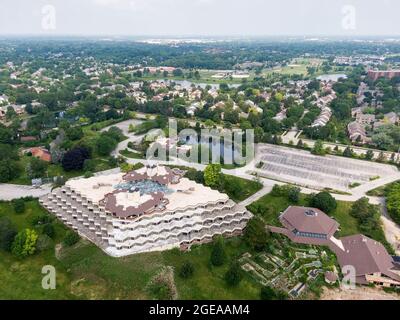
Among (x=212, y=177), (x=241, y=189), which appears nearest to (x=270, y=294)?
(x=241, y=189)

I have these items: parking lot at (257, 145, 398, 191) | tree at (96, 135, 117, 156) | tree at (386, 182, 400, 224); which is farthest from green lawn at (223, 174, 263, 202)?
tree at (96, 135, 117, 156)

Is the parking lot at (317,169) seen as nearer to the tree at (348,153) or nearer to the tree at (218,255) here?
the tree at (348,153)

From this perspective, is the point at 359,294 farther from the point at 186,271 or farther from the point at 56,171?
the point at 56,171

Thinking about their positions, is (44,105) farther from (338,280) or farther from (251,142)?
(338,280)

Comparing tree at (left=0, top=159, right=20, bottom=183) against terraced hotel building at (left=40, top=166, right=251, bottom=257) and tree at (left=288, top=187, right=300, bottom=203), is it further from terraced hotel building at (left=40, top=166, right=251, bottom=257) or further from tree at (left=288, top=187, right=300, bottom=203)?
tree at (left=288, top=187, right=300, bottom=203)

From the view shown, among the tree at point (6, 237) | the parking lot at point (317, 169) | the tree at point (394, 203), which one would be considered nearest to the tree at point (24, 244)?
the tree at point (6, 237)
